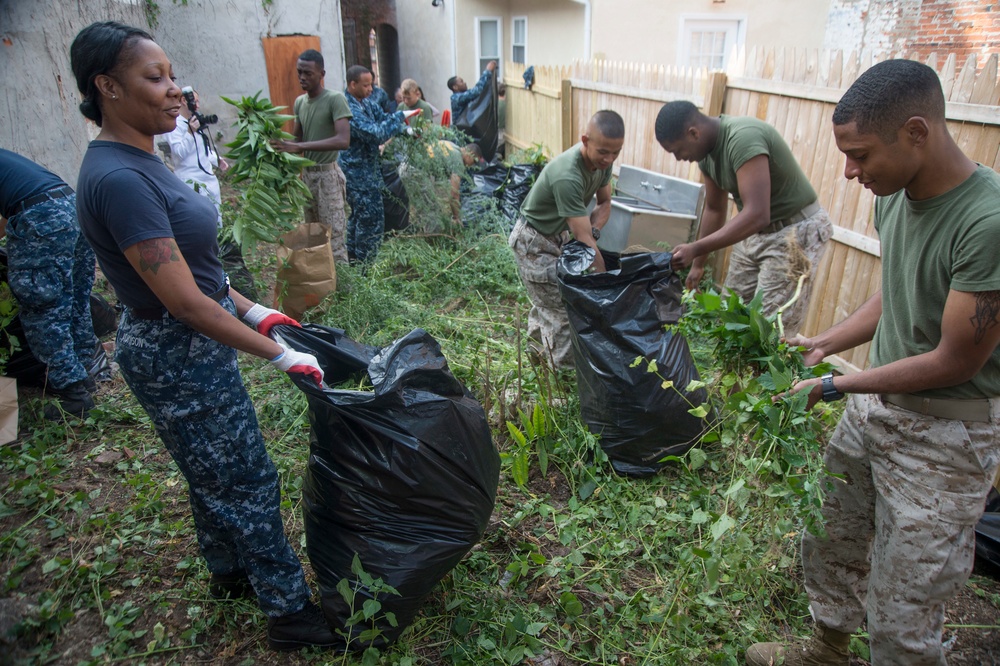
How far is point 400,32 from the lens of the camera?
1591cm

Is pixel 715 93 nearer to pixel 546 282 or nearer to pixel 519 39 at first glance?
pixel 546 282

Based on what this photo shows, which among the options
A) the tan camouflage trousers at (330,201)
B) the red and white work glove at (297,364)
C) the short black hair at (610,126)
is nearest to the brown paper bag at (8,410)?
the red and white work glove at (297,364)

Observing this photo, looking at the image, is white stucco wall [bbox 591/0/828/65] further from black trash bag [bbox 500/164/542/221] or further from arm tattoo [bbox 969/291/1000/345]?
arm tattoo [bbox 969/291/1000/345]

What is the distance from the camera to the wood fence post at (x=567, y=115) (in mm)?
7840

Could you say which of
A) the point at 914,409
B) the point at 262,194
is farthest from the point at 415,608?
the point at 262,194

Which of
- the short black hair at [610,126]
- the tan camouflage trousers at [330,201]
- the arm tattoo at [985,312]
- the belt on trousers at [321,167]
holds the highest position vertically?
the short black hair at [610,126]

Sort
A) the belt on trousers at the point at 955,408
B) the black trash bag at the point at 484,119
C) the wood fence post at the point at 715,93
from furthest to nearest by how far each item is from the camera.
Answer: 1. the black trash bag at the point at 484,119
2. the wood fence post at the point at 715,93
3. the belt on trousers at the point at 955,408

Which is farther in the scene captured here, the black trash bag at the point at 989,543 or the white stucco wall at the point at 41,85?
the white stucco wall at the point at 41,85

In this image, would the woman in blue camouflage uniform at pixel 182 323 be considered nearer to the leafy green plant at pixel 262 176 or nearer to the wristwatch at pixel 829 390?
the leafy green plant at pixel 262 176

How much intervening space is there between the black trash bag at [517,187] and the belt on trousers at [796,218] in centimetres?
351

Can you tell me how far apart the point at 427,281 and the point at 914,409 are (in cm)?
437

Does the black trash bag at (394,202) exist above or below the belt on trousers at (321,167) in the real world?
below

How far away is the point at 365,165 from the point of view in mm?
5973

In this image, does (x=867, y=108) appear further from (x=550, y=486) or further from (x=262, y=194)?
(x=262, y=194)
